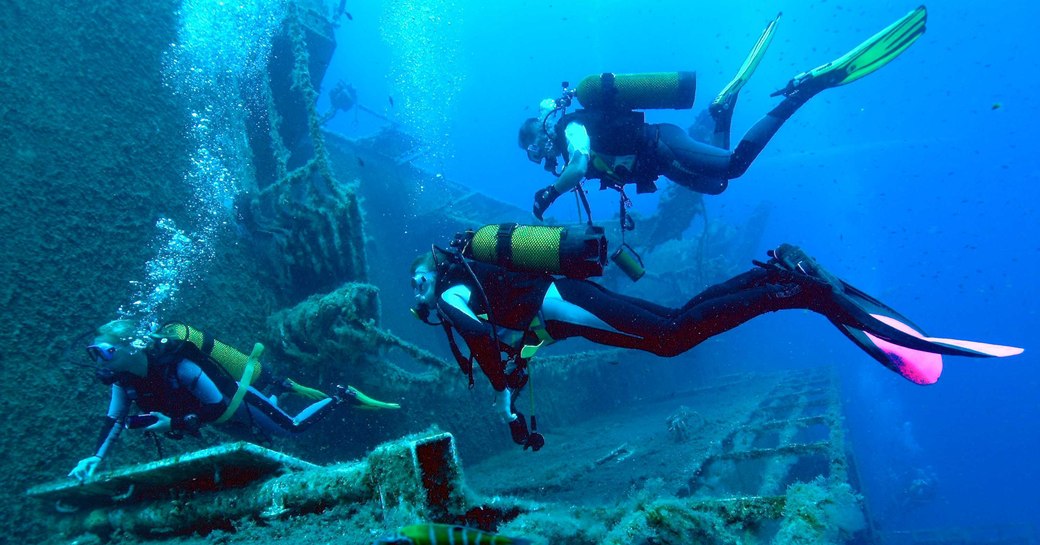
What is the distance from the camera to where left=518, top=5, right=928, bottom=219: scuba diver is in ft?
15.3

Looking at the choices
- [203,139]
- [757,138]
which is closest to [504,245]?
[757,138]

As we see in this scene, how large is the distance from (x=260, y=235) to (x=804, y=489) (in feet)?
19.4

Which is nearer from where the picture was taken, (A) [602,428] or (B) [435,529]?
(B) [435,529]

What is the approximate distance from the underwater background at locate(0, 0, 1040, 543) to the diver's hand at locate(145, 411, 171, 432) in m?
0.24

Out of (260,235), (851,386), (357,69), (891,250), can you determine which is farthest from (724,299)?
(357,69)

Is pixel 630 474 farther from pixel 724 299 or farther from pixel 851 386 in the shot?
pixel 851 386

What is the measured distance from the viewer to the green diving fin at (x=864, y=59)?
4992 millimetres

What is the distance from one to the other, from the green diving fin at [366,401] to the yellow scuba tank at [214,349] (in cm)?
90

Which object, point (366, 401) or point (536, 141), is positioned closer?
point (366, 401)

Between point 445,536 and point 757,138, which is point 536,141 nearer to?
point 757,138

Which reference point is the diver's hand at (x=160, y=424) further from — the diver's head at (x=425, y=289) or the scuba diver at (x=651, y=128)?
the scuba diver at (x=651, y=128)

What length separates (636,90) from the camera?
470 centimetres

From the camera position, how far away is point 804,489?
2.24m

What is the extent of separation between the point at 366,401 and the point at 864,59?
253 inches
